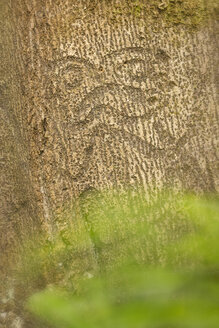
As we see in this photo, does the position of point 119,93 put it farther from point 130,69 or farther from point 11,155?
point 11,155

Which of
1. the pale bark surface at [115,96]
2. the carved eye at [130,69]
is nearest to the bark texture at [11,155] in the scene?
the pale bark surface at [115,96]

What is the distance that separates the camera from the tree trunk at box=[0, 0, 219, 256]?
143 cm

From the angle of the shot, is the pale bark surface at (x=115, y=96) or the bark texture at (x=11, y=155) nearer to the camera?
the pale bark surface at (x=115, y=96)

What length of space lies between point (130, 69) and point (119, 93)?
0.25ft

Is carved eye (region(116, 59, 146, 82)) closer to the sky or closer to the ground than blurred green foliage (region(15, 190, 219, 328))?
closer to the sky

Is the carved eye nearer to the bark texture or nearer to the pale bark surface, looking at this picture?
the pale bark surface

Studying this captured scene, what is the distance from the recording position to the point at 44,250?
1540 millimetres

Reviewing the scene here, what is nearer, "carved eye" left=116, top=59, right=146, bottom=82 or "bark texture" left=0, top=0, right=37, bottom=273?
"carved eye" left=116, top=59, right=146, bottom=82

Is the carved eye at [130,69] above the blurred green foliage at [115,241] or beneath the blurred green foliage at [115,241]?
above

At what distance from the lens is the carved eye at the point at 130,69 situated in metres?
1.43

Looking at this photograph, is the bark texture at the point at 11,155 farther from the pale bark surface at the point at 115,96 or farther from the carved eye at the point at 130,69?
the carved eye at the point at 130,69

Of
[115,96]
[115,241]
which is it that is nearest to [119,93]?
[115,96]

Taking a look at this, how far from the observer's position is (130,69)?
143 centimetres

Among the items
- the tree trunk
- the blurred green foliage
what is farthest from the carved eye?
the blurred green foliage
